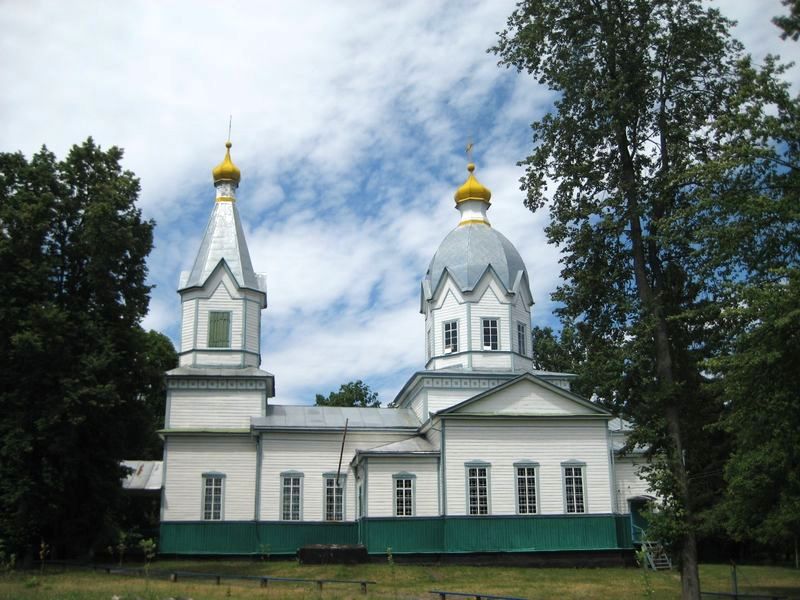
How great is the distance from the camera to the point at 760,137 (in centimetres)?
1608

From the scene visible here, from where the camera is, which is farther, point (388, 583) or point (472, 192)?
point (472, 192)

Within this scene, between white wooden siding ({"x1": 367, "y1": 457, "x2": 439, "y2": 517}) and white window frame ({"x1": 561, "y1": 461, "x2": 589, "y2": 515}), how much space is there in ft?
13.8

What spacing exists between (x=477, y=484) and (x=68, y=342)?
13.3 metres

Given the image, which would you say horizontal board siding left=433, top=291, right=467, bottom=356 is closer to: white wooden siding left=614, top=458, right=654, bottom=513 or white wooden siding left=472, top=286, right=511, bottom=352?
white wooden siding left=472, top=286, right=511, bottom=352

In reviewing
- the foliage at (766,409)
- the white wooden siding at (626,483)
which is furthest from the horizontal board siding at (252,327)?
the foliage at (766,409)

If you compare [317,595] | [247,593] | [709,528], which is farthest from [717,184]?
[247,593]

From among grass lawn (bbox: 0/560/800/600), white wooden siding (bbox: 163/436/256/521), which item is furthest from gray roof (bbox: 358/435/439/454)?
white wooden siding (bbox: 163/436/256/521)

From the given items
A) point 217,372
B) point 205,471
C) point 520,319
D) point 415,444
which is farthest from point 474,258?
point 205,471

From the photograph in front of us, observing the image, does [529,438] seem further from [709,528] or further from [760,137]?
[760,137]

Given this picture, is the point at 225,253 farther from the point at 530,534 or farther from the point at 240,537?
the point at 530,534

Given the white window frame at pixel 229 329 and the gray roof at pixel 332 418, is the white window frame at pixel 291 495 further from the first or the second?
the white window frame at pixel 229 329

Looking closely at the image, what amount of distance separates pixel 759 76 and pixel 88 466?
2068cm

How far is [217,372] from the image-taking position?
3052 centimetres

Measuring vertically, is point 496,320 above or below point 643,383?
above
